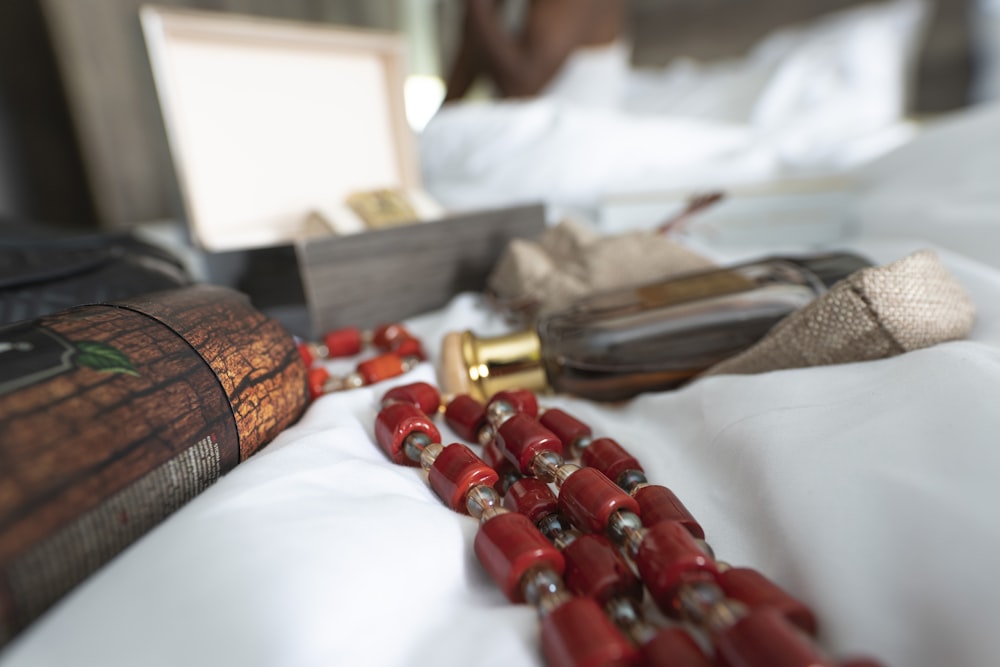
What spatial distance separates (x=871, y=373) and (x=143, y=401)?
0.44 m

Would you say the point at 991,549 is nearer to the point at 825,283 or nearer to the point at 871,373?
the point at 871,373

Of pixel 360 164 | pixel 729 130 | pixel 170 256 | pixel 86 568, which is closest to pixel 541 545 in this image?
pixel 86 568

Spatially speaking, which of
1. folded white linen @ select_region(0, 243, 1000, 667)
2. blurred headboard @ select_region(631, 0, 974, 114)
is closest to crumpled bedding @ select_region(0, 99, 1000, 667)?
folded white linen @ select_region(0, 243, 1000, 667)

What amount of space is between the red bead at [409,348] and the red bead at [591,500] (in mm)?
322

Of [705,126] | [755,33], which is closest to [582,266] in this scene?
[705,126]

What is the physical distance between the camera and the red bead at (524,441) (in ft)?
1.22

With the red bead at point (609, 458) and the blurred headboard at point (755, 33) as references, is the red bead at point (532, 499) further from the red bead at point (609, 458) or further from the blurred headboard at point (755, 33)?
the blurred headboard at point (755, 33)

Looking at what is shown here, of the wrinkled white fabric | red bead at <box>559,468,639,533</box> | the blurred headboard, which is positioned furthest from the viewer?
the blurred headboard

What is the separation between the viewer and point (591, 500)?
31 centimetres

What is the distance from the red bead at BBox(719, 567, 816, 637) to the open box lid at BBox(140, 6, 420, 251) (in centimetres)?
69

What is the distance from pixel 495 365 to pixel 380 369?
0.38ft

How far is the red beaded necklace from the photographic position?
0.23m

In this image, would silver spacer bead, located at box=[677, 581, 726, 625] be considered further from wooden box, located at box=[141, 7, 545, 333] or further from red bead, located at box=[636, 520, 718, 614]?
wooden box, located at box=[141, 7, 545, 333]

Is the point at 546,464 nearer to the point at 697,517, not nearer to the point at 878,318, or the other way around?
the point at 697,517
